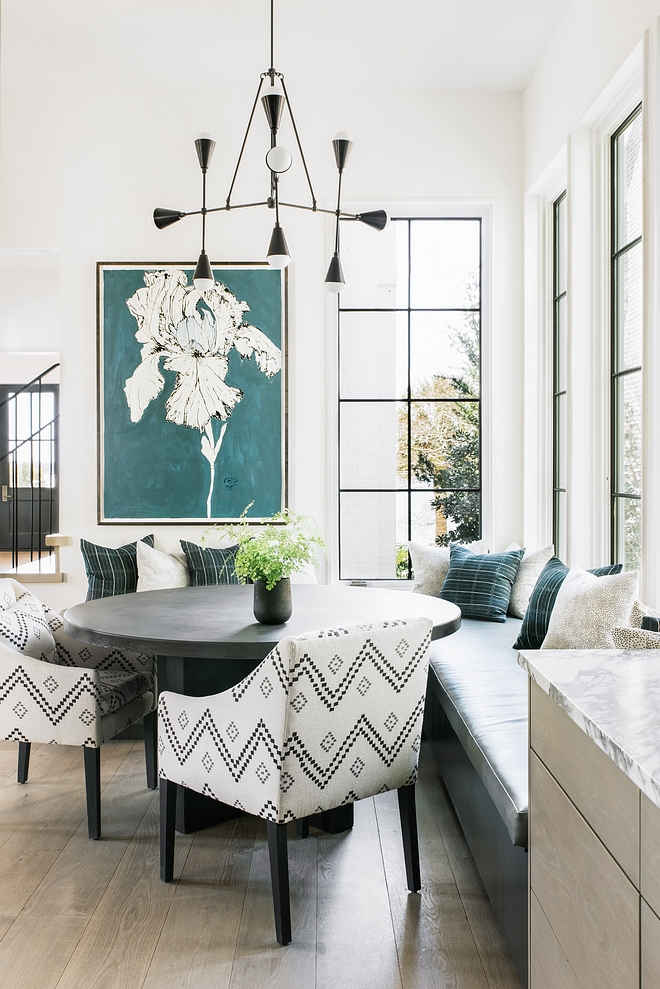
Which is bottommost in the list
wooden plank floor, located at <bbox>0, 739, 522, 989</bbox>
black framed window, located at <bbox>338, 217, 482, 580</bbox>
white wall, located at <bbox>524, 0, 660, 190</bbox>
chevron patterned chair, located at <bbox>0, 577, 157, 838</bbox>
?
wooden plank floor, located at <bbox>0, 739, 522, 989</bbox>

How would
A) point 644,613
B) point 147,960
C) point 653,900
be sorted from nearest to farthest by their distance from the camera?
point 653,900, point 147,960, point 644,613

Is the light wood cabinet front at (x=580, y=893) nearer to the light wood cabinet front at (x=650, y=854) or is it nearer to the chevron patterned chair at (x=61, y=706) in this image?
the light wood cabinet front at (x=650, y=854)

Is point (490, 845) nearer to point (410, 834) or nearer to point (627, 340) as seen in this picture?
point (410, 834)

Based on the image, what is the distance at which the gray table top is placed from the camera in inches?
84.3

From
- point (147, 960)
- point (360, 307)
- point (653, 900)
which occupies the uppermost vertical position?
point (360, 307)

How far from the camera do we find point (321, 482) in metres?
4.19

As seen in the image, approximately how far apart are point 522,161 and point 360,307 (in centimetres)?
116

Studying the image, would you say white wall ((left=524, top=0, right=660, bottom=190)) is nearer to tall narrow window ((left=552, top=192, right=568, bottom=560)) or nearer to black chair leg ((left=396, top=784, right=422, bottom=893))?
tall narrow window ((left=552, top=192, right=568, bottom=560))

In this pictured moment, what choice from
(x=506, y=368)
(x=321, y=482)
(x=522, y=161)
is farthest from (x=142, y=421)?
(x=522, y=161)

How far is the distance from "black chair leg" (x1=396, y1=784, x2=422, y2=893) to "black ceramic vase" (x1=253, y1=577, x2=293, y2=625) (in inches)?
24.7

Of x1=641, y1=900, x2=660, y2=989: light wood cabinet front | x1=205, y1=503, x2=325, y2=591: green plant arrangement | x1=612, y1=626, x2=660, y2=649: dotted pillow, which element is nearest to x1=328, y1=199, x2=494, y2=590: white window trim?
x1=205, y1=503, x2=325, y2=591: green plant arrangement

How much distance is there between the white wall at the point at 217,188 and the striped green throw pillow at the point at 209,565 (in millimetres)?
261

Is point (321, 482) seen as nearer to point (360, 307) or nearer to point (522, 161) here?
point (360, 307)

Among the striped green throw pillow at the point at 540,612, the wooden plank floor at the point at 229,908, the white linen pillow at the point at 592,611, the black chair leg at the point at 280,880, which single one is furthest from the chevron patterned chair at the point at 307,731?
the striped green throw pillow at the point at 540,612
